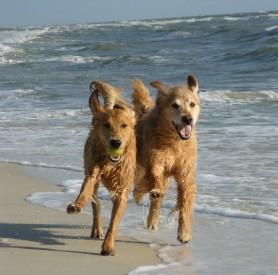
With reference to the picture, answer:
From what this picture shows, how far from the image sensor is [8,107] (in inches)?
586

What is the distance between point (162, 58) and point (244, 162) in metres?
20.1

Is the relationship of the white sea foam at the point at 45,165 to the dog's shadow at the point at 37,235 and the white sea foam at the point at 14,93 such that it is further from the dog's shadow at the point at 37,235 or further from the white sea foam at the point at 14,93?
the white sea foam at the point at 14,93

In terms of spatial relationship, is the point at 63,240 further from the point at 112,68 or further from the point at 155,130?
the point at 112,68

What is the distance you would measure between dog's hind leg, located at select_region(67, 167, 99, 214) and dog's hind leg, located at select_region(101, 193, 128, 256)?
201 millimetres

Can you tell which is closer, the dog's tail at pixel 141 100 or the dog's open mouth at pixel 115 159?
the dog's open mouth at pixel 115 159

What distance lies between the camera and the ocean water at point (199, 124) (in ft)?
21.8

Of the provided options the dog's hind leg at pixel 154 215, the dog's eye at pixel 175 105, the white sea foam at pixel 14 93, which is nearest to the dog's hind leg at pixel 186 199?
the dog's hind leg at pixel 154 215

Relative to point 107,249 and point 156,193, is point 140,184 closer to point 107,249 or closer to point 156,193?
point 156,193

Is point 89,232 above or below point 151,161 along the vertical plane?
below

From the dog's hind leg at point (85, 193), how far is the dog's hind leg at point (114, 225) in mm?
201

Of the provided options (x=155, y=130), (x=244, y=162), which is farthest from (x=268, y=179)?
(x=155, y=130)

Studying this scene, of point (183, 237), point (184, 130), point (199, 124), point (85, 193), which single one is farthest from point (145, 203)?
point (199, 124)

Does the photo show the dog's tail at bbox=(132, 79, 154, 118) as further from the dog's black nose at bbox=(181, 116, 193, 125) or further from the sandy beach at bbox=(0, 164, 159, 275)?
the sandy beach at bbox=(0, 164, 159, 275)

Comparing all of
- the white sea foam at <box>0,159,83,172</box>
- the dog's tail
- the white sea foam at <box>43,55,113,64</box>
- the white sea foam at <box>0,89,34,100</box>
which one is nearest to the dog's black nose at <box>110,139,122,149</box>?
A: the dog's tail
